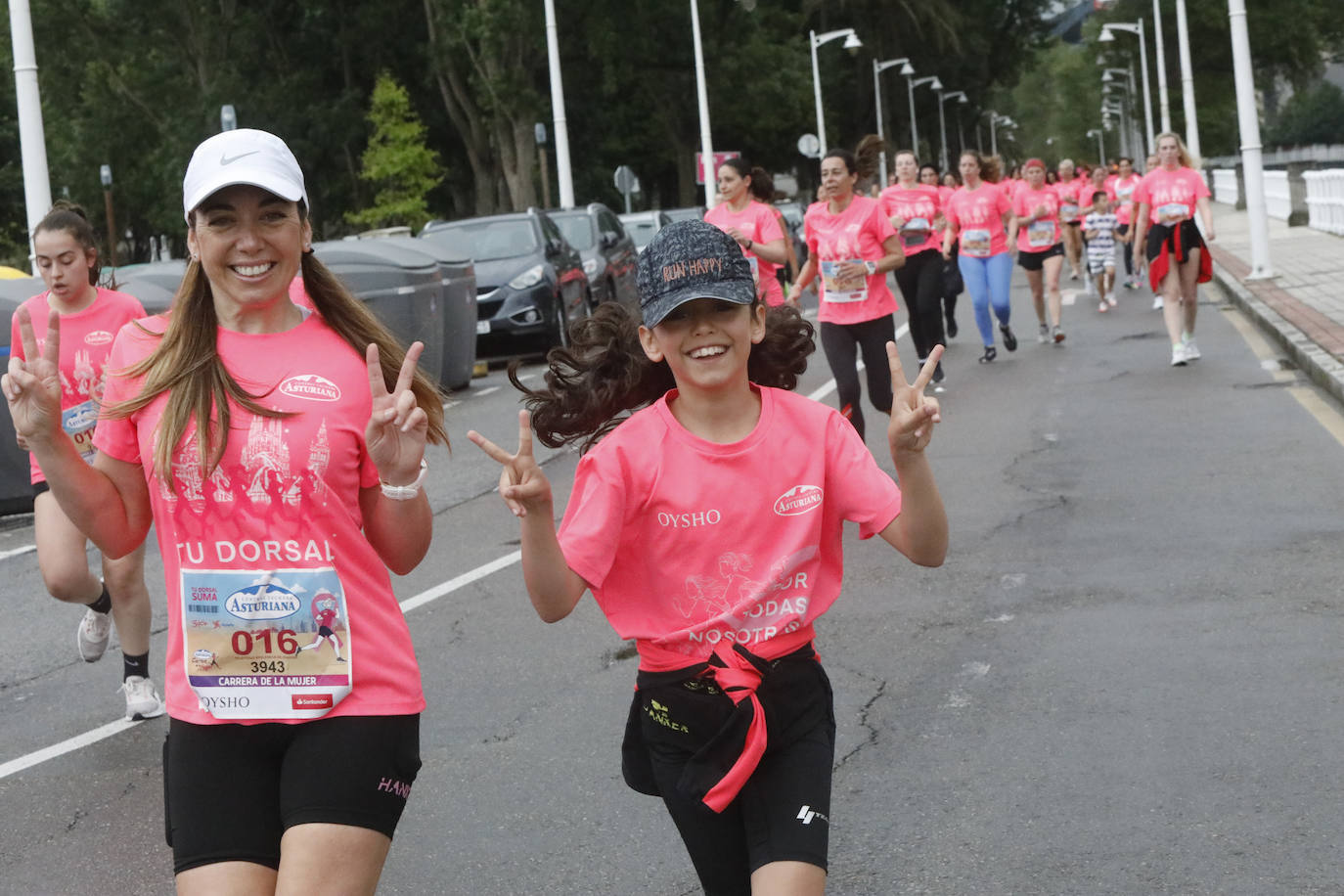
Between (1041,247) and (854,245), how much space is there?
29.3ft

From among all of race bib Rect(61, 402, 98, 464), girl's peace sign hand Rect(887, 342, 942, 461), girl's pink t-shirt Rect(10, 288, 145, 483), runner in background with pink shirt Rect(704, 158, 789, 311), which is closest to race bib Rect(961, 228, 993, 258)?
runner in background with pink shirt Rect(704, 158, 789, 311)

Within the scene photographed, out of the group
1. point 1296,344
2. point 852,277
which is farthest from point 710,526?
point 1296,344

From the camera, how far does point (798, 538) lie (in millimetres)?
3359

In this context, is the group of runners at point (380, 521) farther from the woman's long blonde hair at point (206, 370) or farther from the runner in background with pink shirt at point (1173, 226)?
the runner in background with pink shirt at point (1173, 226)

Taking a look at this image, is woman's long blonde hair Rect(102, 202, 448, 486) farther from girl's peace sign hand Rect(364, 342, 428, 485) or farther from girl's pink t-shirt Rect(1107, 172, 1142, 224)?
girl's pink t-shirt Rect(1107, 172, 1142, 224)

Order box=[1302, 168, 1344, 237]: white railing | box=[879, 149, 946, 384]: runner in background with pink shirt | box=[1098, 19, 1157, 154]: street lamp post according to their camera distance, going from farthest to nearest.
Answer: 1. box=[1098, 19, 1157, 154]: street lamp post
2. box=[1302, 168, 1344, 237]: white railing
3. box=[879, 149, 946, 384]: runner in background with pink shirt

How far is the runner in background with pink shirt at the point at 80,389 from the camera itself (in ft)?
19.9

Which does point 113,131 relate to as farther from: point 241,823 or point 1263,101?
point 1263,101

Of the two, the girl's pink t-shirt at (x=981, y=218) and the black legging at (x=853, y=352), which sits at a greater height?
the girl's pink t-shirt at (x=981, y=218)

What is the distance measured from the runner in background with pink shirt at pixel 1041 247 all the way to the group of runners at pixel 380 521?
620 inches

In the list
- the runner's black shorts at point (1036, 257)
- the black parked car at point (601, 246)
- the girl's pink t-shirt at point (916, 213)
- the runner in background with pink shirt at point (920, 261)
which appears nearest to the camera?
the runner in background with pink shirt at point (920, 261)

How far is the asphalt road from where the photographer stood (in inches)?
192

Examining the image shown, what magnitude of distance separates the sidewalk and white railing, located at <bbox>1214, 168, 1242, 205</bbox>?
720 inches

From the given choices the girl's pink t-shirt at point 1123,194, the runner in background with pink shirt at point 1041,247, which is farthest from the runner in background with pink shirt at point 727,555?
the girl's pink t-shirt at point 1123,194
